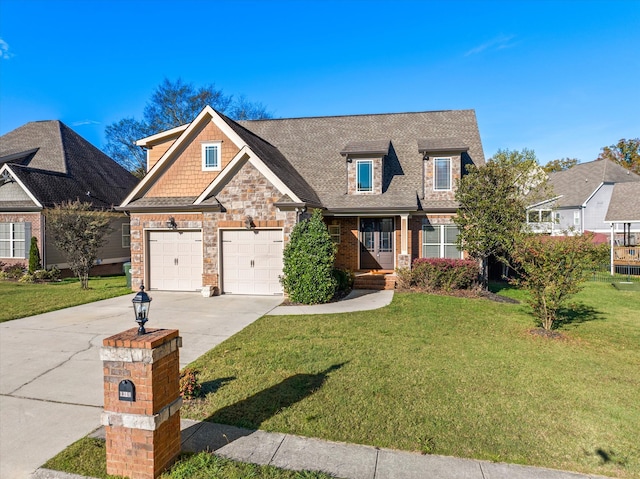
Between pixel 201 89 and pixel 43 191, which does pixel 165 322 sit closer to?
pixel 43 191

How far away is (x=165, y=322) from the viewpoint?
31.5ft

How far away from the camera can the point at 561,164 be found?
5347 cm

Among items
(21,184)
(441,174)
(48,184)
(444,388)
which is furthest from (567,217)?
(21,184)

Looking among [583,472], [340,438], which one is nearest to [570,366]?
[583,472]

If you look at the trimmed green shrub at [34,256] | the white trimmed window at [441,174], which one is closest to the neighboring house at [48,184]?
the trimmed green shrub at [34,256]

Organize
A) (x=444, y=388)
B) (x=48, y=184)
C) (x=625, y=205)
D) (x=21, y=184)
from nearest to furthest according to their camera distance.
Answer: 1. (x=444, y=388)
2. (x=21, y=184)
3. (x=48, y=184)
4. (x=625, y=205)

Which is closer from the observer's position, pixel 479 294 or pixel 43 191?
pixel 479 294

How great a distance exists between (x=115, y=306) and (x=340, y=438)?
994cm

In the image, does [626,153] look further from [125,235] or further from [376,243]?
[125,235]

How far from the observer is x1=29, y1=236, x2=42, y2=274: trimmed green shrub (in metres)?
17.7

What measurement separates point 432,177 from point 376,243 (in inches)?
144

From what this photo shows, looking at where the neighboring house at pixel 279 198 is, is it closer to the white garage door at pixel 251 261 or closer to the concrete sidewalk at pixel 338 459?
the white garage door at pixel 251 261

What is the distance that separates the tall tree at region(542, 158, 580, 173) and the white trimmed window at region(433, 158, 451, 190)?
45.8 m

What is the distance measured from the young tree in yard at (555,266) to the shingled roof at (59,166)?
20.6m
